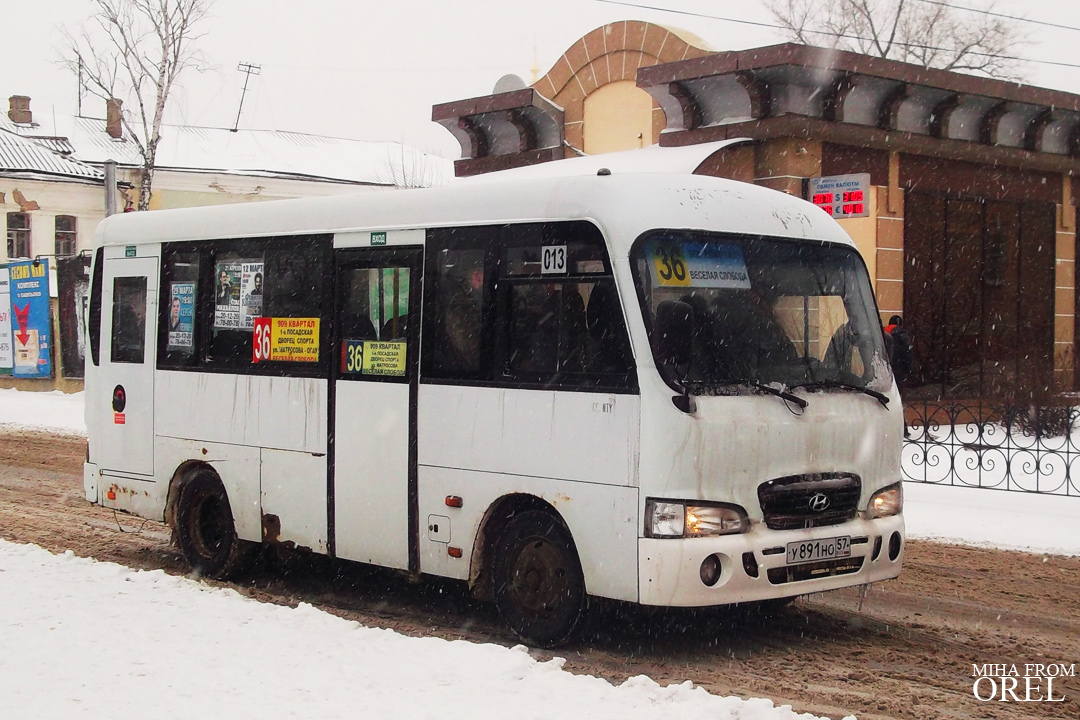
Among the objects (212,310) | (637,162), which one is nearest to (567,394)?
(212,310)

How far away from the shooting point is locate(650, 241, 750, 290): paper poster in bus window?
22.8 ft

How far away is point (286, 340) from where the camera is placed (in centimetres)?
904

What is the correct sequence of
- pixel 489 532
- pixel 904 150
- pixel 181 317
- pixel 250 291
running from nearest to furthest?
pixel 489 532 < pixel 250 291 < pixel 181 317 < pixel 904 150

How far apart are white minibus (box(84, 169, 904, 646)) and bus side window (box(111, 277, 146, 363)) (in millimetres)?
1261

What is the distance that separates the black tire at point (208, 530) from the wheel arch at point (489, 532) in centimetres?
263

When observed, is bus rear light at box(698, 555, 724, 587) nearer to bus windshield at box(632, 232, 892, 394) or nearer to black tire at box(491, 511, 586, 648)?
black tire at box(491, 511, 586, 648)

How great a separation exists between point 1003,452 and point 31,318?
2647 cm

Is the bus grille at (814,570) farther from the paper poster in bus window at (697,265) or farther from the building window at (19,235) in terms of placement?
the building window at (19,235)

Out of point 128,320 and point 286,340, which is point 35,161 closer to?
point 128,320

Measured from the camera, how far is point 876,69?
19.7m

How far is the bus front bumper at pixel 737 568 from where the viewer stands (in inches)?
259

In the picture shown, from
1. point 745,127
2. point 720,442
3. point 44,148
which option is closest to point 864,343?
point 720,442

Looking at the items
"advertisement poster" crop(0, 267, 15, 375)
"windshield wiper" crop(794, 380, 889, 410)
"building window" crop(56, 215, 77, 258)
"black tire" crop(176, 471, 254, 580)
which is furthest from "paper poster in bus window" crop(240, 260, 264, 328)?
"building window" crop(56, 215, 77, 258)

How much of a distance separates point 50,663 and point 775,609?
4.42m
